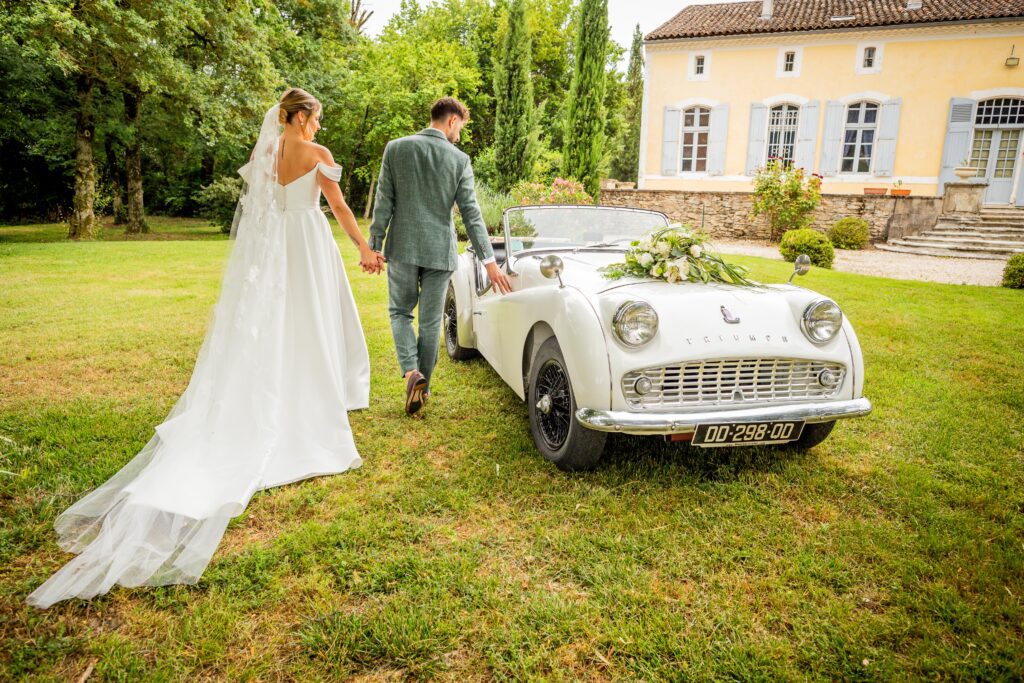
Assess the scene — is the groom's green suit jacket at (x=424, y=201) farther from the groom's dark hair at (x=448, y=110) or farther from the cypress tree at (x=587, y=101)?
the cypress tree at (x=587, y=101)

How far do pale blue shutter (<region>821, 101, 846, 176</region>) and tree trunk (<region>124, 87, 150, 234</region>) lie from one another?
21451 millimetres

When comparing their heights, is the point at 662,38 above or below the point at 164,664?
above

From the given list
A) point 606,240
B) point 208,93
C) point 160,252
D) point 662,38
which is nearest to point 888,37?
point 662,38

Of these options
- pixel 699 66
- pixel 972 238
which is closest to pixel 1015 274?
pixel 972 238

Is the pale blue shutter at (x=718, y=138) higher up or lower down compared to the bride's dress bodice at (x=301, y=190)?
higher up

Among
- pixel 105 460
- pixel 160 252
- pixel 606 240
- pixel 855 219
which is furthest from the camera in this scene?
pixel 855 219

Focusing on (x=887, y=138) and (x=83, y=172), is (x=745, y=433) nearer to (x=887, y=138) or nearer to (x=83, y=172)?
(x=887, y=138)

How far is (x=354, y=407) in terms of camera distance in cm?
398

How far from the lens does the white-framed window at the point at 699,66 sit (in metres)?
18.0

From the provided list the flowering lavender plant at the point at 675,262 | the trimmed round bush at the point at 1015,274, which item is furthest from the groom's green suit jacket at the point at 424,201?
the trimmed round bush at the point at 1015,274

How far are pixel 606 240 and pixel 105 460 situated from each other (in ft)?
11.4

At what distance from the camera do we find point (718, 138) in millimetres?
18219

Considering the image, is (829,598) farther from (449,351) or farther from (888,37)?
(888,37)

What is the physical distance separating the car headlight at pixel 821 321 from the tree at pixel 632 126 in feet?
139
